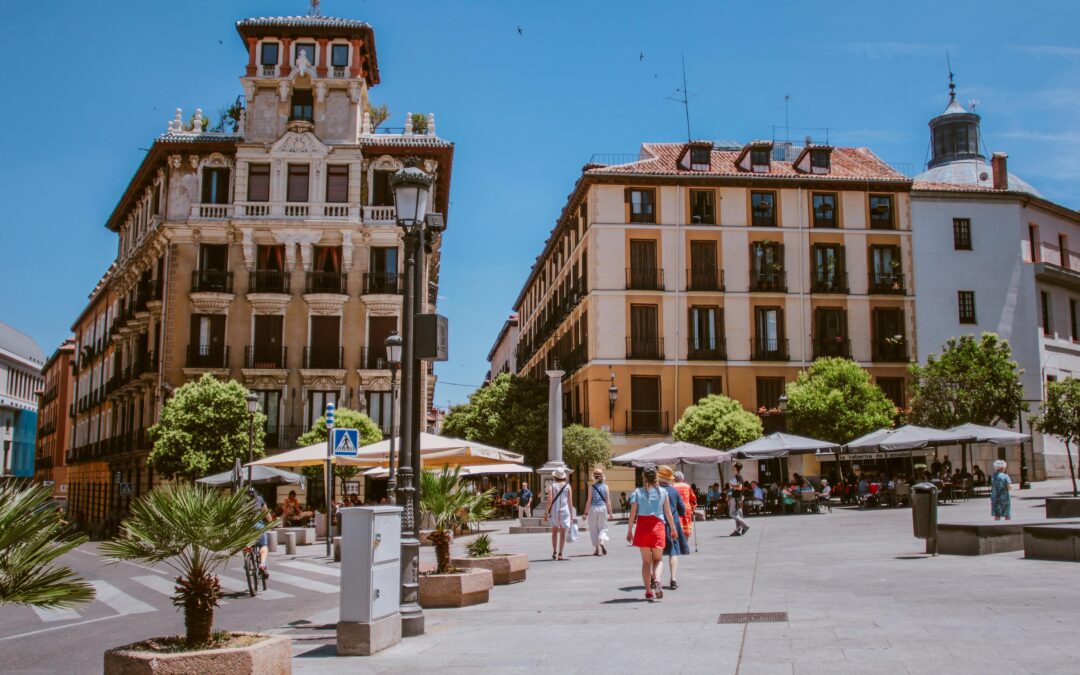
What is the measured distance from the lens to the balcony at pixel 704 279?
45.9 m

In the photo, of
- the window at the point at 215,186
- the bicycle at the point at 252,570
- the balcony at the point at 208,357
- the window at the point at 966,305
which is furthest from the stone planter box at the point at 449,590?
the window at the point at 966,305

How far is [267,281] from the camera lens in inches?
1666

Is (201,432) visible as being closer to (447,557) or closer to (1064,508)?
(447,557)

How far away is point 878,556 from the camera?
52.2 feet

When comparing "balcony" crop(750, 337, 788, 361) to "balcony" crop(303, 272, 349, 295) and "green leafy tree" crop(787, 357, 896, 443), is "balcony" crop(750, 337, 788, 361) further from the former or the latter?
"balcony" crop(303, 272, 349, 295)

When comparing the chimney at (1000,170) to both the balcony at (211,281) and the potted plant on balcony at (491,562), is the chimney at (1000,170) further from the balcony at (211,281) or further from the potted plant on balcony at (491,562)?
the potted plant on balcony at (491,562)

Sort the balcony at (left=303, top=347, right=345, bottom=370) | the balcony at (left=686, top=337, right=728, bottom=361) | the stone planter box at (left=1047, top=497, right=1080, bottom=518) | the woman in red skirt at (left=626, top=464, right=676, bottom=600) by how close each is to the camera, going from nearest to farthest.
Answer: the woman in red skirt at (left=626, top=464, right=676, bottom=600) < the stone planter box at (left=1047, top=497, right=1080, bottom=518) < the balcony at (left=303, top=347, right=345, bottom=370) < the balcony at (left=686, top=337, right=728, bottom=361)

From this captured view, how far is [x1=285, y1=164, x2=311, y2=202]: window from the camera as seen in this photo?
42750 mm

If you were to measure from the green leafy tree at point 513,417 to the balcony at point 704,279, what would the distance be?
32.4ft

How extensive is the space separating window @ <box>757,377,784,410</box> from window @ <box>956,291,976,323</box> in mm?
10282

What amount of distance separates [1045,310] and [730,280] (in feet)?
54.6

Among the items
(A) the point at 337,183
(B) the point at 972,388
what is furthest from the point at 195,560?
(A) the point at 337,183

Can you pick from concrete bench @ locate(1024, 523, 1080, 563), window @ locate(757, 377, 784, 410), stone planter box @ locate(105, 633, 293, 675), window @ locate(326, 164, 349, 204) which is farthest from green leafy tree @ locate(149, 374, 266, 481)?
stone planter box @ locate(105, 633, 293, 675)

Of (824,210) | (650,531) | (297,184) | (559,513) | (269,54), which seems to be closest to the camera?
(650,531)
